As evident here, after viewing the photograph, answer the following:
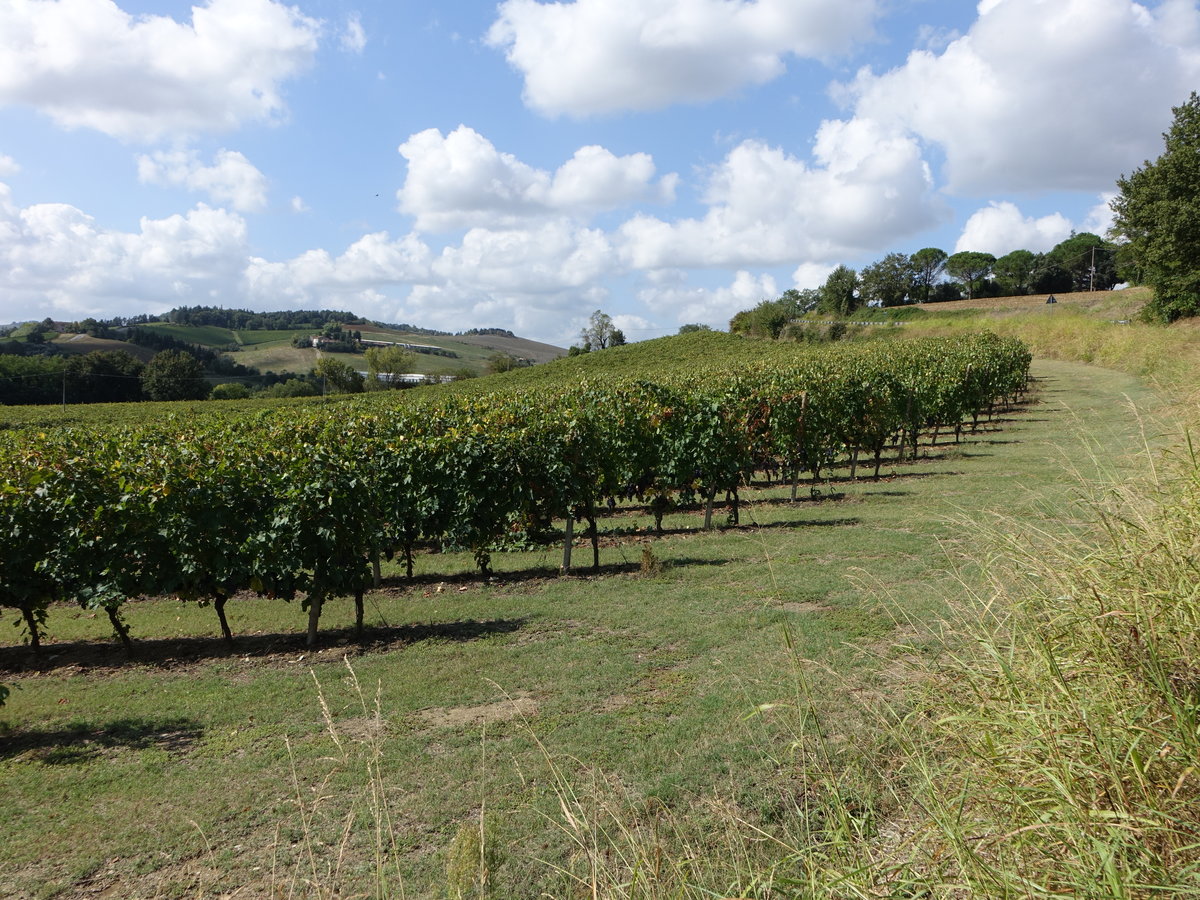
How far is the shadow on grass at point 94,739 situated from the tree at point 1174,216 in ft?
157

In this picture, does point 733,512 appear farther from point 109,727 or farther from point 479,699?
point 109,727

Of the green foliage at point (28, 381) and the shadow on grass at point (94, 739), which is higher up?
the green foliage at point (28, 381)

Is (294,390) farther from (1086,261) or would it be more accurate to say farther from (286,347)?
(1086,261)

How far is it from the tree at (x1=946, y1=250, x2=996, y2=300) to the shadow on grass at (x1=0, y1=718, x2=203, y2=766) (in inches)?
4792

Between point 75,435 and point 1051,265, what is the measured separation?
113097 millimetres

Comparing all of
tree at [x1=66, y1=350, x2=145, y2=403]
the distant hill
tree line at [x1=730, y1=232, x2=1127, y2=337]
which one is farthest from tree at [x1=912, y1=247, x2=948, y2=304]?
tree at [x1=66, y1=350, x2=145, y2=403]

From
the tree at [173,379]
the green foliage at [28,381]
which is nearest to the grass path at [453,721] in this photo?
the green foliage at [28,381]

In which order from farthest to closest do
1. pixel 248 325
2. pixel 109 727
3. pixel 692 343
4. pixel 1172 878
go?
pixel 248 325 < pixel 692 343 < pixel 109 727 < pixel 1172 878

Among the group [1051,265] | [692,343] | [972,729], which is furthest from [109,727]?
[1051,265]

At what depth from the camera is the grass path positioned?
428 centimetres

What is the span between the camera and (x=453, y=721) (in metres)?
6.21

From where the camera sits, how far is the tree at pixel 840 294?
289 ft

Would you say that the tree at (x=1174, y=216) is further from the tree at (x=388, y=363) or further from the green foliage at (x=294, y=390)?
the tree at (x=388, y=363)

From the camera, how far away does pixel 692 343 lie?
235 feet
